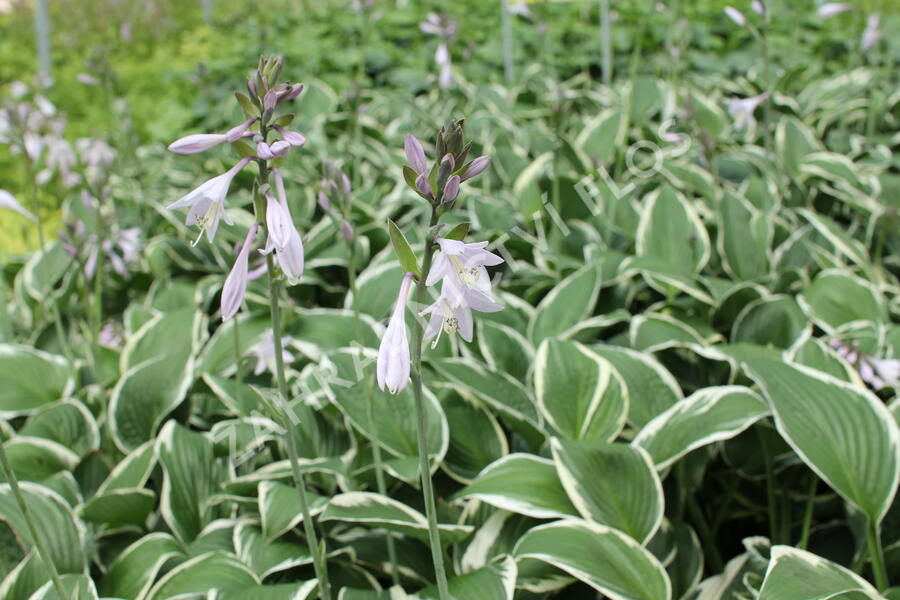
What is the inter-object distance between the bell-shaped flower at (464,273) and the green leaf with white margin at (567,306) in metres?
1.48

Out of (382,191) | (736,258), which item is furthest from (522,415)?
(382,191)

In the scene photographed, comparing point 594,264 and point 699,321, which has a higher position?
point 594,264

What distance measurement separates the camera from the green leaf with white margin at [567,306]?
8.23 feet

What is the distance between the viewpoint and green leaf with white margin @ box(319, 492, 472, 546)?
164cm

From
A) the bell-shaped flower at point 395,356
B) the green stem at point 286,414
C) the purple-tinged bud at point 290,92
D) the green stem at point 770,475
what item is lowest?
the green stem at point 770,475

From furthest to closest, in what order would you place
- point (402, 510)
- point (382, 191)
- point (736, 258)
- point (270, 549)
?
point (382, 191)
point (736, 258)
point (270, 549)
point (402, 510)

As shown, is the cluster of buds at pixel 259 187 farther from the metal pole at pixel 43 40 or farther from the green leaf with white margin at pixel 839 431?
the metal pole at pixel 43 40

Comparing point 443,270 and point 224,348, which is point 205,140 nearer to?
point 443,270

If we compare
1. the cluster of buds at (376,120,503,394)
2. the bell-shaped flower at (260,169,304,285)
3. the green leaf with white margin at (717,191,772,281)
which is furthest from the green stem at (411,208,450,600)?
the green leaf with white margin at (717,191,772,281)

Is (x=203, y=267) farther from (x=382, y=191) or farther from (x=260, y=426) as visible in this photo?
(x=260, y=426)

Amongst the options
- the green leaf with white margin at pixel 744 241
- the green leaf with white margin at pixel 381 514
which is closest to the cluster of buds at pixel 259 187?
the green leaf with white margin at pixel 381 514

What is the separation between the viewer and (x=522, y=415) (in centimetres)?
202

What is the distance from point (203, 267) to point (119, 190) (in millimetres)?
1198

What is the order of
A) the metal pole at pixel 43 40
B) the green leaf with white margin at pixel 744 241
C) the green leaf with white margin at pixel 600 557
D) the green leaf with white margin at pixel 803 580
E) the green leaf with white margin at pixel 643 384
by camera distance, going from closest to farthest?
the green leaf with white margin at pixel 803 580, the green leaf with white margin at pixel 600 557, the green leaf with white margin at pixel 643 384, the green leaf with white margin at pixel 744 241, the metal pole at pixel 43 40
